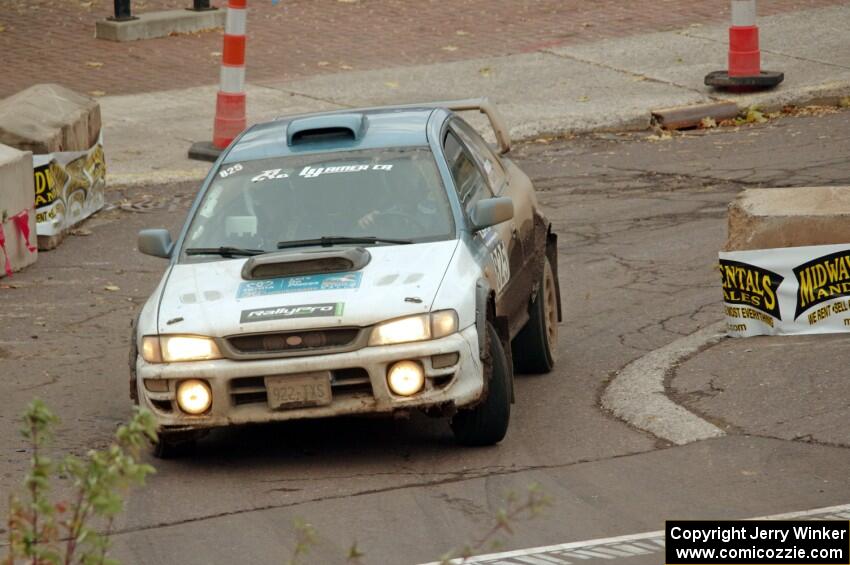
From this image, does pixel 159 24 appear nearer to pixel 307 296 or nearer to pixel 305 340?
pixel 307 296

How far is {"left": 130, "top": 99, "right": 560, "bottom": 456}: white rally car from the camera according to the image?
736 cm

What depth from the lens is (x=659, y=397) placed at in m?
8.51

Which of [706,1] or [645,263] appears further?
[706,1]

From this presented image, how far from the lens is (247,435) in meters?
8.29

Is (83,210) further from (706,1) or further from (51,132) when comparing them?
(706,1)

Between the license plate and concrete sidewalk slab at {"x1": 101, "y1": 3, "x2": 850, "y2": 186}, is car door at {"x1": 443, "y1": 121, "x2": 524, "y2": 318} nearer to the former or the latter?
the license plate

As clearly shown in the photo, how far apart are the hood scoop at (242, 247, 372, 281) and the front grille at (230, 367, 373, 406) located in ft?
1.98

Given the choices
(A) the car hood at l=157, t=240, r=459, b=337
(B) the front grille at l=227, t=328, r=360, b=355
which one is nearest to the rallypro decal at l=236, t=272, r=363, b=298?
(A) the car hood at l=157, t=240, r=459, b=337

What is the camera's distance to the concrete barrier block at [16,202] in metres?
11.8

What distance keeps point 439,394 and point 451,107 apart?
9.58ft

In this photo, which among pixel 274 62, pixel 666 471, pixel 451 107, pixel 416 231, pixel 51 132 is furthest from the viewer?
pixel 274 62

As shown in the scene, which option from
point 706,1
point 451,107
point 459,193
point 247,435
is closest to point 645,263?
point 451,107

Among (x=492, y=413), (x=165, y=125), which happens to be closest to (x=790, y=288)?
(x=492, y=413)

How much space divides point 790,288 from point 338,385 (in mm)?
3111
